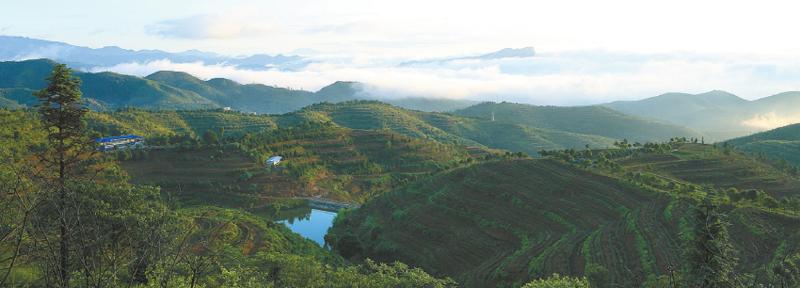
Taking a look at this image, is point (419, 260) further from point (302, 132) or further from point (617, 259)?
point (302, 132)

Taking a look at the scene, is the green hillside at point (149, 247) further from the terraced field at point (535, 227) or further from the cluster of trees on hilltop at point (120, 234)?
the terraced field at point (535, 227)

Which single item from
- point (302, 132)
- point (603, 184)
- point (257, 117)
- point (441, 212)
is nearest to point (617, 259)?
point (603, 184)

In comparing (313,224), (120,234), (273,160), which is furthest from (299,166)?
(120,234)

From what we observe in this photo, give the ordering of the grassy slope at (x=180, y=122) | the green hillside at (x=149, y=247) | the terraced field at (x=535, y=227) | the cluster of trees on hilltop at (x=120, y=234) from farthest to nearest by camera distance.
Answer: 1. the grassy slope at (x=180, y=122)
2. the terraced field at (x=535, y=227)
3. the cluster of trees on hilltop at (x=120, y=234)
4. the green hillside at (x=149, y=247)

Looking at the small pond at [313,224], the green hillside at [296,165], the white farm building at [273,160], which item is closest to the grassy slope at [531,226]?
the small pond at [313,224]

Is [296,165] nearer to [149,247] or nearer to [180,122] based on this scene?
[180,122]

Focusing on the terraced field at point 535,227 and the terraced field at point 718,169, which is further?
the terraced field at point 718,169

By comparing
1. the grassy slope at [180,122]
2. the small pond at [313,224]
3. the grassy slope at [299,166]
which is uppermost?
the grassy slope at [180,122]
